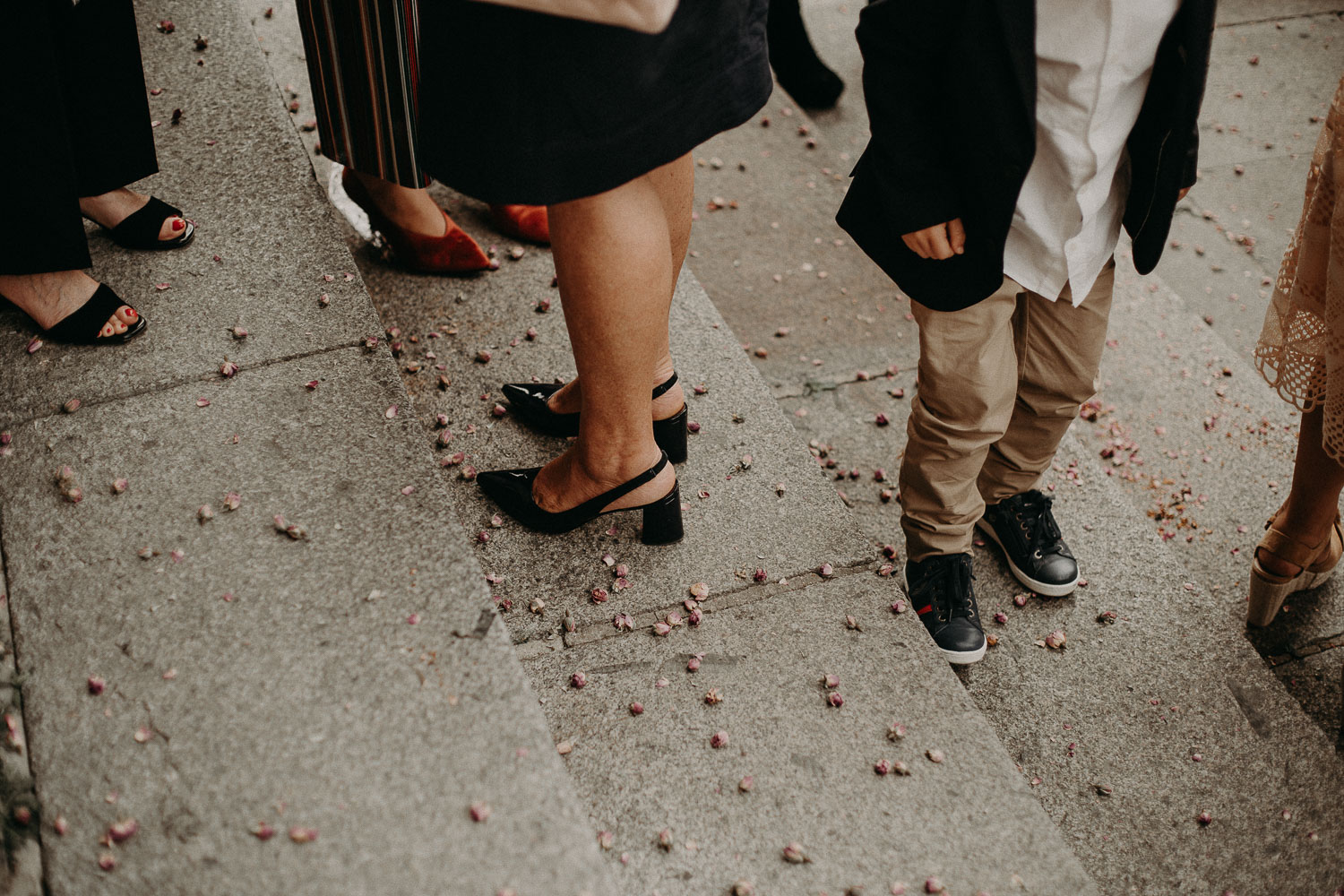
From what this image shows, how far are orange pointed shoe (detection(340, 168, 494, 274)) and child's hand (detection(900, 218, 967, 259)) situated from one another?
4.08 feet

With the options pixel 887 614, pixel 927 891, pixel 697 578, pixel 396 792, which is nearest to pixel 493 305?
pixel 697 578

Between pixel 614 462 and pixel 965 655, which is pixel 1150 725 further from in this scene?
pixel 614 462

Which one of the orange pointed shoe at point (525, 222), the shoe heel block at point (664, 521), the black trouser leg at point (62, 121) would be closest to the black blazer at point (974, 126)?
the shoe heel block at point (664, 521)

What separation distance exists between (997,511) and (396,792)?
5.24 ft

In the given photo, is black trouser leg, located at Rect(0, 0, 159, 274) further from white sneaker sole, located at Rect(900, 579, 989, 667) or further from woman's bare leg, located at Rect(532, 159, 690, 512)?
white sneaker sole, located at Rect(900, 579, 989, 667)

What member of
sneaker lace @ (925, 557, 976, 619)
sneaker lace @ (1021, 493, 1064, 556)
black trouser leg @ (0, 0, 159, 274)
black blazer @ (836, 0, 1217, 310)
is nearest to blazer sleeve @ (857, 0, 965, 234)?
black blazer @ (836, 0, 1217, 310)

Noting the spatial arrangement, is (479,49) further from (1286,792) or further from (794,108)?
(794,108)

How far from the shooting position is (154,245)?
2092 millimetres

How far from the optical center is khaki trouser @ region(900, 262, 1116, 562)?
5.95ft

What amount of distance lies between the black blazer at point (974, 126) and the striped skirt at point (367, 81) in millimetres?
983

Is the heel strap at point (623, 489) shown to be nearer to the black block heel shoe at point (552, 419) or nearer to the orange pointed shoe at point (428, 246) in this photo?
the black block heel shoe at point (552, 419)

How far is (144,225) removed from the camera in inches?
81.3

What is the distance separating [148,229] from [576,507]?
1142mm

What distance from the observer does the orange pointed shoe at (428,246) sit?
2479mm
